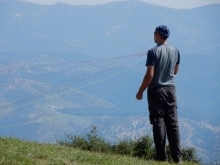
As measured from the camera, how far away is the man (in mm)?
9071

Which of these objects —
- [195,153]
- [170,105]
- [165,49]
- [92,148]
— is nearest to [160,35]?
[165,49]

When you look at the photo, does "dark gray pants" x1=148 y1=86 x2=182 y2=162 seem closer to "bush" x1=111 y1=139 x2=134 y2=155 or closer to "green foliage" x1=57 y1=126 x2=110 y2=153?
"green foliage" x1=57 y1=126 x2=110 y2=153

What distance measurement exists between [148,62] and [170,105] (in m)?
0.83

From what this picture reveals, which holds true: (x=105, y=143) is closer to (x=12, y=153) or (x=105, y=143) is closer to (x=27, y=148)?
(x=27, y=148)

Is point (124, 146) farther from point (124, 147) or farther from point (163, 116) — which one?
point (163, 116)

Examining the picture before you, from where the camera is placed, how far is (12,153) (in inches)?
299

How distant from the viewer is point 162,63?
9.11 metres

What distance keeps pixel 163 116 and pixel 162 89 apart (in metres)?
0.47

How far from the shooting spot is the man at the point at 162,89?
9.07 m

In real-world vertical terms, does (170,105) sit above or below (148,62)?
below

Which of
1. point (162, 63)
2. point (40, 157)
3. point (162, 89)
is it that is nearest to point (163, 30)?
point (162, 63)

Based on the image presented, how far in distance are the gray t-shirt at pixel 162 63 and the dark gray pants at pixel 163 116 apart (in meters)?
0.12

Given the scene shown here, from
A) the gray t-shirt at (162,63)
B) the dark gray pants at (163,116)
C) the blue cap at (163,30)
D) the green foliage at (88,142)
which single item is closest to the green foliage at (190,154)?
the green foliage at (88,142)

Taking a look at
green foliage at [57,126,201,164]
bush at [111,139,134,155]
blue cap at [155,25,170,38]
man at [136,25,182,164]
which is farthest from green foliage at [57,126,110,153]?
blue cap at [155,25,170,38]
